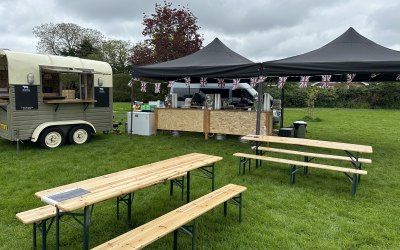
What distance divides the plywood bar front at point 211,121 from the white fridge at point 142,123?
0.21 m

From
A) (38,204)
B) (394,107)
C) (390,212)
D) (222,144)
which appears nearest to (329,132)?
(222,144)

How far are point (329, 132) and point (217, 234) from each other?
27.1 ft

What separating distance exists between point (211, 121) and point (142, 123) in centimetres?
215

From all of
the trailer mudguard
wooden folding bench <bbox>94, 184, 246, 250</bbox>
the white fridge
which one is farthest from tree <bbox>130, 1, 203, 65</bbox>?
wooden folding bench <bbox>94, 184, 246, 250</bbox>

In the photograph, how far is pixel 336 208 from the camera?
380cm

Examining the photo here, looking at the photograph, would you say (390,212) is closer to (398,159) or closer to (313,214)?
(313,214)

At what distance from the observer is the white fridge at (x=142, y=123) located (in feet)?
29.5

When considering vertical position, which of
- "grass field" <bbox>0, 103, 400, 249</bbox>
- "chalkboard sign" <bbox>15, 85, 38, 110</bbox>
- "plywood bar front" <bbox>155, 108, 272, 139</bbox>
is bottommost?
"grass field" <bbox>0, 103, 400, 249</bbox>

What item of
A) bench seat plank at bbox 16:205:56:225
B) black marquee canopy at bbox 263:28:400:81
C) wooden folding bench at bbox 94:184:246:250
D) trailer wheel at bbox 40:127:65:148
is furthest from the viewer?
trailer wheel at bbox 40:127:65:148

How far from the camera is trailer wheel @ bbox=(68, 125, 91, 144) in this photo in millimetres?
7324

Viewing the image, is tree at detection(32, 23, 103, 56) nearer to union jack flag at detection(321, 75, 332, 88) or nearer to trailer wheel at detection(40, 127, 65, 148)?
trailer wheel at detection(40, 127, 65, 148)

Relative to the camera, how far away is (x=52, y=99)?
7434 millimetres

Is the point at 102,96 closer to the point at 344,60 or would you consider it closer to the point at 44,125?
the point at 44,125

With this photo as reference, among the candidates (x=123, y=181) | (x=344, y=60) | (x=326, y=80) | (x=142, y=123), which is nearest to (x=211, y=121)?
(x=142, y=123)
